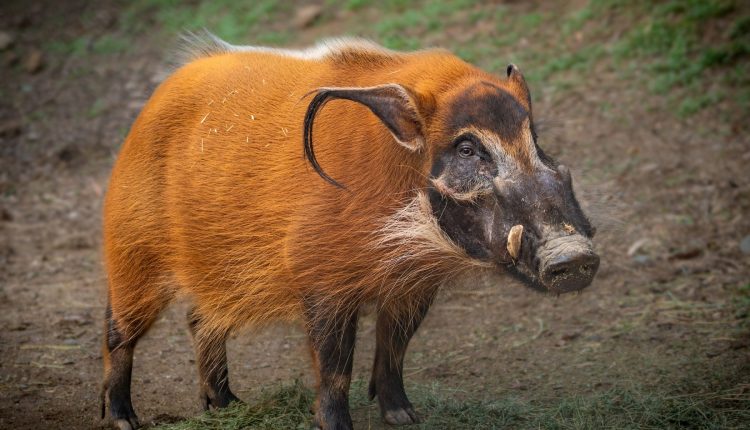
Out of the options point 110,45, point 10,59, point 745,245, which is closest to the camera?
point 745,245

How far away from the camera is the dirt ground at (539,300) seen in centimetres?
503

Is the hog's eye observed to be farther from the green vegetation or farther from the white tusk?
the green vegetation

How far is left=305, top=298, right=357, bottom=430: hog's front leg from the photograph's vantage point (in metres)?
3.94

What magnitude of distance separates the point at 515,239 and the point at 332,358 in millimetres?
1011

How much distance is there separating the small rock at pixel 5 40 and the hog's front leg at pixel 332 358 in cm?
852

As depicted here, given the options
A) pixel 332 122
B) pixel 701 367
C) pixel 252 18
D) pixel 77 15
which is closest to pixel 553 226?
pixel 332 122

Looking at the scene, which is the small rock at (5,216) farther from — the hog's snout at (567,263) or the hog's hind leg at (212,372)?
the hog's snout at (567,263)

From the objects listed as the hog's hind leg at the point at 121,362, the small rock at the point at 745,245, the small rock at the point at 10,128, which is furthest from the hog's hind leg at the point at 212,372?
the small rock at the point at 10,128

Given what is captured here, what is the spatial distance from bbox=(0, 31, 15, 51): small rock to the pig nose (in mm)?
9389

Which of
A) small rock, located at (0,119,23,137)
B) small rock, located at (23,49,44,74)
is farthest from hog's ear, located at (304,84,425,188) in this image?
small rock, located at (23,49,44,74)

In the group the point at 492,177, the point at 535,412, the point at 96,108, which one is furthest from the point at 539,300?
the point at 96,108

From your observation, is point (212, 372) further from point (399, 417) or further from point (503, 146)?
point (503, 146)

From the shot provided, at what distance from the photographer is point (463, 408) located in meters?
4.59

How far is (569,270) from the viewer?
335 cm
